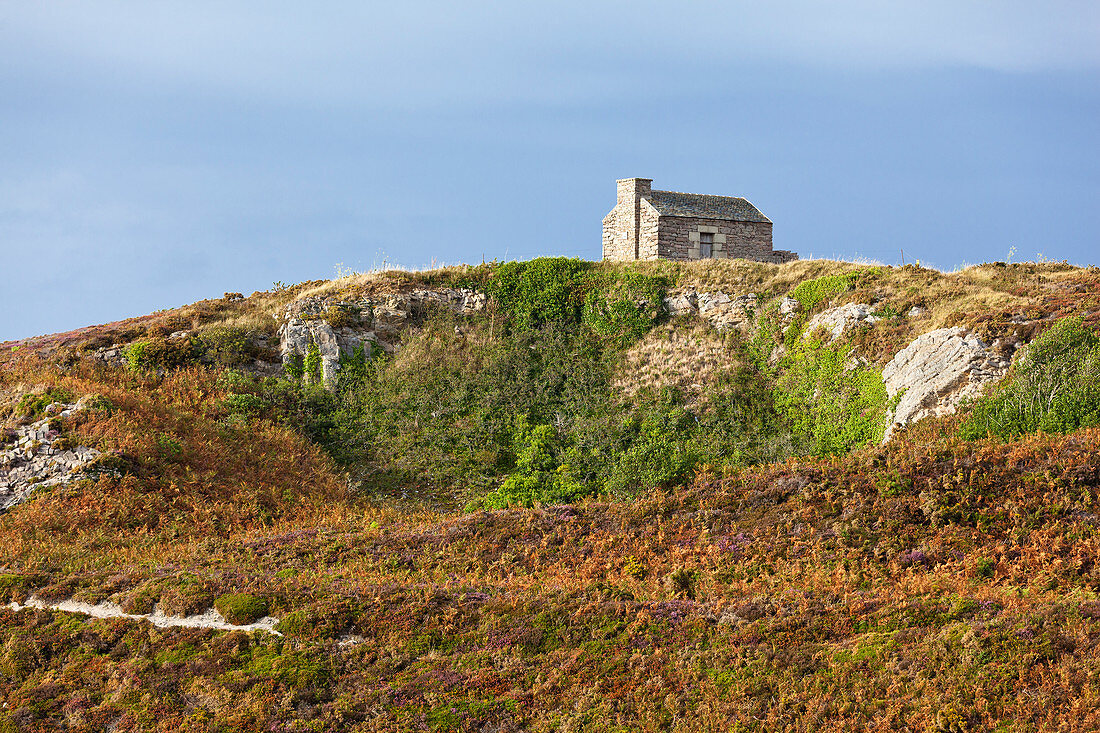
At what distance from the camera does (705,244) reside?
38.0 m

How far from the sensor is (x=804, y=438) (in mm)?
22625

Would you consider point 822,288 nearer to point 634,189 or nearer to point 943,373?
point 943,373

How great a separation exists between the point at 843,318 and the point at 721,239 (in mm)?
13660

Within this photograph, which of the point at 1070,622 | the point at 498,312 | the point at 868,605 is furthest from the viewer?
the point at 498,312

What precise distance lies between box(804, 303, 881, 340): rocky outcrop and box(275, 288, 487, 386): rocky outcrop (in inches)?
479

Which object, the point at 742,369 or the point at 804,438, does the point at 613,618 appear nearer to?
the point at 804,438

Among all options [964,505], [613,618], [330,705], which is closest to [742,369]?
[964,505]

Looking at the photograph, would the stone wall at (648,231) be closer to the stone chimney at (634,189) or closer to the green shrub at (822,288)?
the stone chimney at (634,189)

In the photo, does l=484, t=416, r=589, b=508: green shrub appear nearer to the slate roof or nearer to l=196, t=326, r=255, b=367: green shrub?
l=196, t=326, r=255, b=367: green shrub

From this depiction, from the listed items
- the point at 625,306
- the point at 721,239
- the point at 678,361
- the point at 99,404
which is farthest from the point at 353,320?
the point at 721,239

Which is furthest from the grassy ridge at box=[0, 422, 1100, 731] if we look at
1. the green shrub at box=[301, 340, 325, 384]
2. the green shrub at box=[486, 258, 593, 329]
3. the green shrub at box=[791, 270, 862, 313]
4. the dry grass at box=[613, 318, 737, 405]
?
the green shrub at box=[486, 258, 593, 329]

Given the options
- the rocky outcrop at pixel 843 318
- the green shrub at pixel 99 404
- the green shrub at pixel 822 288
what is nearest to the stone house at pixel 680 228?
the green shrub at pixel 822 288

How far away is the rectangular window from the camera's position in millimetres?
37750

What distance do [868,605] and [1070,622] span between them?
7.55ft
